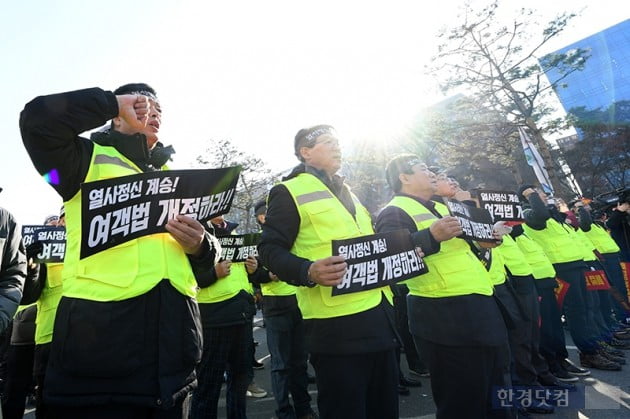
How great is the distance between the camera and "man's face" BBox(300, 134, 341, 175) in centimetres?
273

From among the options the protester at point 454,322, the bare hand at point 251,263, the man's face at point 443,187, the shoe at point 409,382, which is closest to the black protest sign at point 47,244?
the bare hand at point 251,263

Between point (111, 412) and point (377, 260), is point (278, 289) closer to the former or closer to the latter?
point (377, 260)

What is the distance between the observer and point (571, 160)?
25.1m

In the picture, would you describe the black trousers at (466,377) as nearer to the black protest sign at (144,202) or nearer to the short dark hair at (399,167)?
the short dark hair at (399,167)

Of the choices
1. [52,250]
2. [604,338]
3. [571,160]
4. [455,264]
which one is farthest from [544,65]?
[52,250]

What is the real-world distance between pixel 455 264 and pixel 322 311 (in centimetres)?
101

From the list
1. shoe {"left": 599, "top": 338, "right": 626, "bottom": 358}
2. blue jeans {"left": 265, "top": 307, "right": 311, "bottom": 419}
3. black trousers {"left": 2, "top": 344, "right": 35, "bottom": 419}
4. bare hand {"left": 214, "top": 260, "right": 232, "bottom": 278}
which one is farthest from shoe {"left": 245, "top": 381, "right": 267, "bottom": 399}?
shoe {"left": 599, "top": 338, "right": 626, "bottom": 358}

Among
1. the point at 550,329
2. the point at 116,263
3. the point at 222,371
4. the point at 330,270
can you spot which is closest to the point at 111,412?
the point at 116,263

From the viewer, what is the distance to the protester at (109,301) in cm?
141

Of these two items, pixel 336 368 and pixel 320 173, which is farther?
pixel 320 173

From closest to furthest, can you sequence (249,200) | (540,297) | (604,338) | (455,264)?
1. (455,264)
2. (540,297)
3. (604,338)
4. (249,200)

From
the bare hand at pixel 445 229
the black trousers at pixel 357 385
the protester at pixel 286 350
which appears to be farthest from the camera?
the protester at pixel 286 350

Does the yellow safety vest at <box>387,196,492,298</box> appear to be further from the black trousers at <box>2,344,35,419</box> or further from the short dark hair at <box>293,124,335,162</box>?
the black trousers at <box>2,344,35,419</box>

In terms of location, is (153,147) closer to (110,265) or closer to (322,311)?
(110,265)
